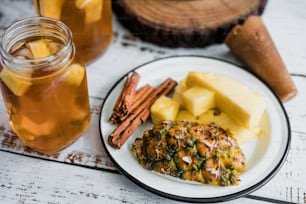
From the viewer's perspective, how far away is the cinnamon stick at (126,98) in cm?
109

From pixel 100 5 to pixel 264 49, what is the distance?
0.43m

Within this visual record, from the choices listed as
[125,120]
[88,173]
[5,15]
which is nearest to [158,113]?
[125,120]

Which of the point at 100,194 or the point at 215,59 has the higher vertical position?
the point at 215,59

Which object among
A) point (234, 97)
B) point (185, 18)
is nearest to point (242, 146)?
point (234, 97)

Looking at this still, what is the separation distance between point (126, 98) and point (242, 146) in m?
0.29

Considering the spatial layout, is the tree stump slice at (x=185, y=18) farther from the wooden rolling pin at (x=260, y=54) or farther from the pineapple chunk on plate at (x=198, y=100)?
the pineapple chunk on plate at (x=198, y=100)

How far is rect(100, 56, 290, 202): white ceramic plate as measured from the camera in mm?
935

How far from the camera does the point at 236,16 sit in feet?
4.27

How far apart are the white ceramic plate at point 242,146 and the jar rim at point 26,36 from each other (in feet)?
0.69

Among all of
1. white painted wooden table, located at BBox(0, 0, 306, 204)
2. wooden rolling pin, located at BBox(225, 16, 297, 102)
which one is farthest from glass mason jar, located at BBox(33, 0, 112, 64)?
wooden rolling pin, located at BBox(225, 16, 297, 102)

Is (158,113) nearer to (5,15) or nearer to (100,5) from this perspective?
(100,5)

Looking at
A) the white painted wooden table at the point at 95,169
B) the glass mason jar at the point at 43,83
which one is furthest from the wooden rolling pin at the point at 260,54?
the glass mason jar at the point at 43,83

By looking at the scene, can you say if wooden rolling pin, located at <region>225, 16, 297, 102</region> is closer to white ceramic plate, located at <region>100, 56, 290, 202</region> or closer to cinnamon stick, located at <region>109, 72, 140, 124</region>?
white ceramic plate, located at <region>100, 56, 290, 202</region>

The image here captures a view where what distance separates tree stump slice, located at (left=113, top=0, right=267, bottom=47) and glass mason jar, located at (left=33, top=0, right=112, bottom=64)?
104 mm
